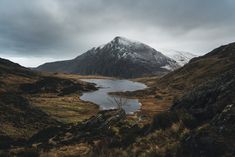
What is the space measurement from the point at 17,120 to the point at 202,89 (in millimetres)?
89262

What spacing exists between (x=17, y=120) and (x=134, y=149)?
302ft

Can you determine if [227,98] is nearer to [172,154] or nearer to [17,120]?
[172,154]

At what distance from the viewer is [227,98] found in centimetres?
1988

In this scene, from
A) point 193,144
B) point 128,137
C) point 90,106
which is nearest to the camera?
point 193,144

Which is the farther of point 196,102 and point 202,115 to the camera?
point 196,102

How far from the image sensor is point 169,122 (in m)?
21.9

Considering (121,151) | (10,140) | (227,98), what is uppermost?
(227,98)

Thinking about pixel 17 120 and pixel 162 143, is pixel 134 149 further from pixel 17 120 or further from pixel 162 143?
pixel 17 120

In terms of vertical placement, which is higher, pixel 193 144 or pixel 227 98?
pixel 227 98

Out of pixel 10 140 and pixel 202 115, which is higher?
pixel 202 115

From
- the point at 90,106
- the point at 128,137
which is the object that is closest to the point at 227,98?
the point at 128,137

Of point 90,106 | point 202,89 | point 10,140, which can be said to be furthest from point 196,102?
point 90,106

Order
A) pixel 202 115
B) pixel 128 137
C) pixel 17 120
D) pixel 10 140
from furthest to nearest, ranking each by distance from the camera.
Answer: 1. pixel 17 120
2. pixel 10 140
3. pixel 128 137
4. pixel 202 115

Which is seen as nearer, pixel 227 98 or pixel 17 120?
pixel 227 98
